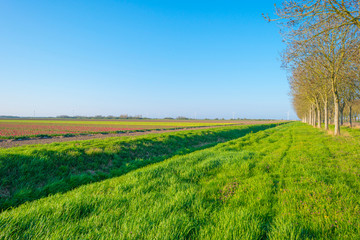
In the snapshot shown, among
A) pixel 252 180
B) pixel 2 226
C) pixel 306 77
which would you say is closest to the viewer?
pixel 2 226

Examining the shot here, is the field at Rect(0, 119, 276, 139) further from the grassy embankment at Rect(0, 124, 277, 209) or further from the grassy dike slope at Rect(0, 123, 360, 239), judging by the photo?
the grassy dike slope at Rect(0, 123, 360, 239)

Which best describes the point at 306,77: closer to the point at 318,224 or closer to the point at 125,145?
the point at 125,145

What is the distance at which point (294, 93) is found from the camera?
140 feet

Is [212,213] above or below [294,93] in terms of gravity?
below

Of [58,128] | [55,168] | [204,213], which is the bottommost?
[55,168]

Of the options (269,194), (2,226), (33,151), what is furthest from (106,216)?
(33,151)

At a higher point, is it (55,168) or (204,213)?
(204,213)

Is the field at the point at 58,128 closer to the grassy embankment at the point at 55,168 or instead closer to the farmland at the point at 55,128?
the farmland at the point at 55,128

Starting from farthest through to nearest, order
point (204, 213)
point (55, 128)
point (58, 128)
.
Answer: point (58, 128)
point (55, 128)
point (204, 213)

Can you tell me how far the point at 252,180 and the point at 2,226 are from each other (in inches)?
238

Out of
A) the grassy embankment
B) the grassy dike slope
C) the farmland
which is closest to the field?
the farmland

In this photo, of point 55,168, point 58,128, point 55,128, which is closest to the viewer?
point 55,168

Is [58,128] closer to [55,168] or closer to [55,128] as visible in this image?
[55,128]

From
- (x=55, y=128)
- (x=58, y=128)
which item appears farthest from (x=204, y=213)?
(x=58, y=128)
